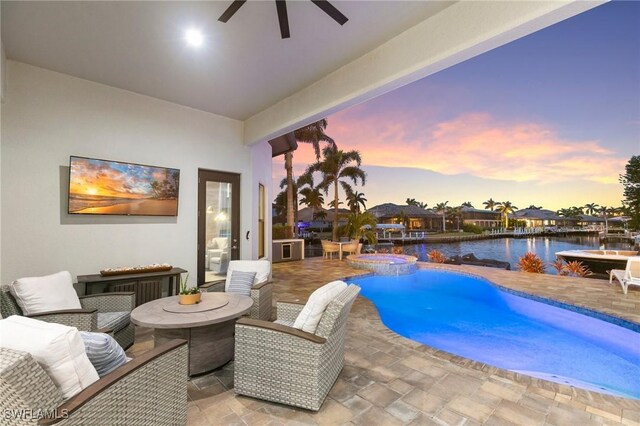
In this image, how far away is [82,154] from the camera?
4418mm

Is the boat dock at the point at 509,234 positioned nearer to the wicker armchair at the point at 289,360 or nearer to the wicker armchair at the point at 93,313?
the wicker armchair at the point at 93,313

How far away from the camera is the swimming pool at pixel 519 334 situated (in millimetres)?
3203

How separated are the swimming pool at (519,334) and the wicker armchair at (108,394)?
11.0 feet

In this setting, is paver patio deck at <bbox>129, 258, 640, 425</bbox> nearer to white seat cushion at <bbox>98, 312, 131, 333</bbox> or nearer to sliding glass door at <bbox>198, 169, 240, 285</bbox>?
white seat cushion at <bbox>98, 312, 131, 333</bbox>

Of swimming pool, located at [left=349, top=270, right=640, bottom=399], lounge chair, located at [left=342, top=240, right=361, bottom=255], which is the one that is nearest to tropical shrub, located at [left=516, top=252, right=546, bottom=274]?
swimming pool, located at [left=349, top=270, right=640, bottom=399]

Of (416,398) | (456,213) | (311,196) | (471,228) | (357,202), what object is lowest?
(416,398)

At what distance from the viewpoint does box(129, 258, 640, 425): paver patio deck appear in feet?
6.74

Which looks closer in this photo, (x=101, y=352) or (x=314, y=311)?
(x=101, y=352)

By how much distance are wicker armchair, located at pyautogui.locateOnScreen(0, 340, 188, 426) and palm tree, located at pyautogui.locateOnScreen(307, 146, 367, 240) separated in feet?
49.2

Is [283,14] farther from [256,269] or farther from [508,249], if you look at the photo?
[508,249]

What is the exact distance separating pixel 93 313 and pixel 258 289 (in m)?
1.69

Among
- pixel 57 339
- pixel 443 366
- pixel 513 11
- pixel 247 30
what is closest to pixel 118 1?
pixel 247 30

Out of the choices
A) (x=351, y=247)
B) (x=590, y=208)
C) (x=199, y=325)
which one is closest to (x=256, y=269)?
(x=199, y=325)

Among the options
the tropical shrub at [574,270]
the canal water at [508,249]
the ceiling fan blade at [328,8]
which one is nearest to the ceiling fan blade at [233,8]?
the ceiling fan blade at [328,8]
